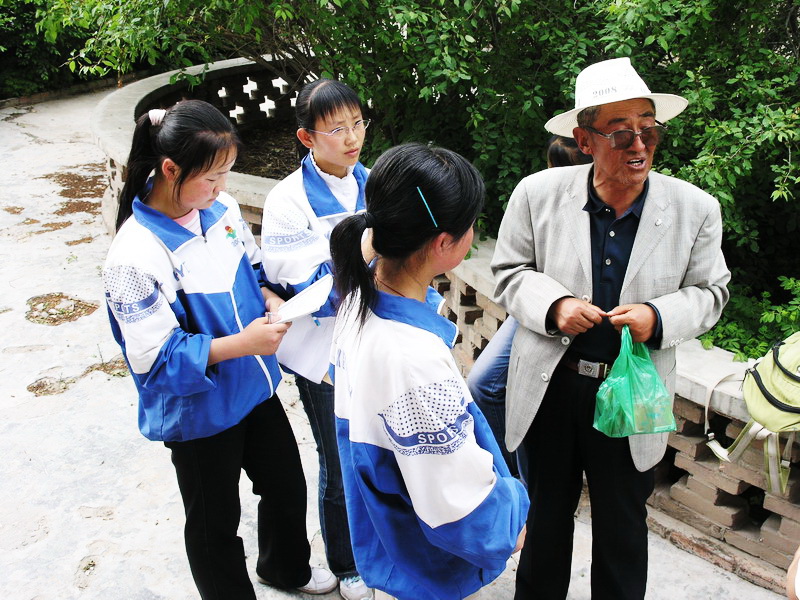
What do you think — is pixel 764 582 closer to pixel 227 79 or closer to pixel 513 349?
pixel 513 349

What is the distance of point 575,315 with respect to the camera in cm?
A: 248

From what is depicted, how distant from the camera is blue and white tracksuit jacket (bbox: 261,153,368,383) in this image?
2.70m

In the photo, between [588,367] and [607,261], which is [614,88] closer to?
[607,261]

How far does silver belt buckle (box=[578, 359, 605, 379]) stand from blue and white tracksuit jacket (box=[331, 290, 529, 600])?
703mm

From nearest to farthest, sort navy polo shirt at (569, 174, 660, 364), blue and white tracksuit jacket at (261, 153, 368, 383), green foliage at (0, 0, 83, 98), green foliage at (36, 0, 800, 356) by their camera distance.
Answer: navy polo shirt at (569, 174, 660, 364) → blue and white tracksuit jacket at (261, 153, 368, 383) → green foliage at (36, 0, 800, 356) → green foliage at (0, 0, 83, 98)

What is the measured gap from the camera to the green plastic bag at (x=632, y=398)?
7.90 feet

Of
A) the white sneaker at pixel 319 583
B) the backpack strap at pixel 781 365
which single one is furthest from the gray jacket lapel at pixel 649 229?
the white sneaker at pixel 319 583

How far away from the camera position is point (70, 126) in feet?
36.9

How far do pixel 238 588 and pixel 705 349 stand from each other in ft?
7.06

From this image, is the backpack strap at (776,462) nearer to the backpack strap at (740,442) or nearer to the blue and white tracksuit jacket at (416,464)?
the backpack strap at (740,442)

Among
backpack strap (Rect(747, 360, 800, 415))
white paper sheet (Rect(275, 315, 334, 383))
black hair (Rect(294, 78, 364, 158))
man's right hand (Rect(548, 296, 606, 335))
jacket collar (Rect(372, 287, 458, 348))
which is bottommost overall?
white paper sheet (Rect(275, 315, 334, 383))

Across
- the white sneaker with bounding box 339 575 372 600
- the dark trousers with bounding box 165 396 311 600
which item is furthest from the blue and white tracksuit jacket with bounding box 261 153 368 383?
the white sneaker with bounding box 339 575 372 600

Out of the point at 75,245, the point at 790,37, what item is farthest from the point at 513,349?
the point at 75,245

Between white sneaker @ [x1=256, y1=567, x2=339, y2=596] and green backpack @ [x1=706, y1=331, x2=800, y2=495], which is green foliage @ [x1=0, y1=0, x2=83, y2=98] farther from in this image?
green backpack @ [x1=706, y1=331, x2=800, y2=495]
